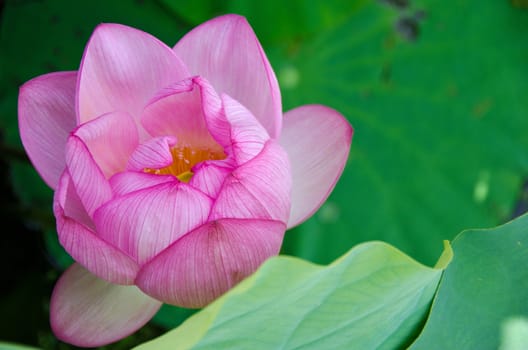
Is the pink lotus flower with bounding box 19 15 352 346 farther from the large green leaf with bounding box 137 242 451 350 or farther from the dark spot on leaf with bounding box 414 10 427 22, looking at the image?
the dark spot on leaf with bounding box 414 10 427 22

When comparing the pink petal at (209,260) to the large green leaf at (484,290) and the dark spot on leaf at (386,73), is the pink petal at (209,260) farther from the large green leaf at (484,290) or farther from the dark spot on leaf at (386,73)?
the dark spot on leaf at (386,73)

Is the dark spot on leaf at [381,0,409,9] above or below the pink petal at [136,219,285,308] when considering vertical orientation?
above

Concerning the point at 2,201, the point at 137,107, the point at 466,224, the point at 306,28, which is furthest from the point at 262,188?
the point at 2,201

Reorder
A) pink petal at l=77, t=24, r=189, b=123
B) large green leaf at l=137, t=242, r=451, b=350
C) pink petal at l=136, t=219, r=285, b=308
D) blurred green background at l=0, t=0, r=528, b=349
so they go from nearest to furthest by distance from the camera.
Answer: large green leaf at l=137, t=242, r=451, b=350, pink petal at l=136, t=219, r=285, b=308, pink petal at l=77, t=24, r=189, b=123, blurred green background at l=0, t=0, r=528, b=349

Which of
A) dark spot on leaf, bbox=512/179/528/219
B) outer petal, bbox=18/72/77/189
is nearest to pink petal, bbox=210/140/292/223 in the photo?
outer petal, bbox=18/72/77/189

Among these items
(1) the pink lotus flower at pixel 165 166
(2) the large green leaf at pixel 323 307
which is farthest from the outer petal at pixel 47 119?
(2) the large green leaf at pixel 323 307
